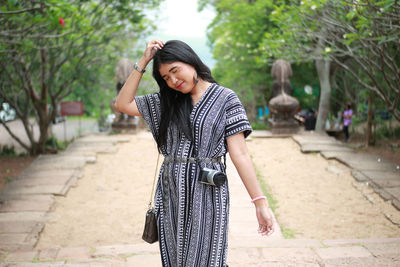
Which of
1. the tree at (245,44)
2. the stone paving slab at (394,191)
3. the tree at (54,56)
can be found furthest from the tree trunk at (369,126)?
the tree at (54,56)

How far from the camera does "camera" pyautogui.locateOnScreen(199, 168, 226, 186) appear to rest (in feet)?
7.40

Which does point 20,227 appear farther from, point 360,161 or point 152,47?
point 360,161

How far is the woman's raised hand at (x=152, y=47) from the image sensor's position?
238 cm

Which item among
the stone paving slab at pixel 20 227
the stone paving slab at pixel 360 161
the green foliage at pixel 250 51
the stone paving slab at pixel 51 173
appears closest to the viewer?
the stone paving slab at pixel 20 227

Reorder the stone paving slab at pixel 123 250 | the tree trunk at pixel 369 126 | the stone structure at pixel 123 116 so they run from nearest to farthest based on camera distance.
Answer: the stone paving slab at pixel 123 250 < the tree trunk at pixel 369 126 < the stone structure at pixel 123 116

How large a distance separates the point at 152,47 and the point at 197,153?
0.58 meters

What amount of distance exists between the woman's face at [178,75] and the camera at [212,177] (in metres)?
0.42

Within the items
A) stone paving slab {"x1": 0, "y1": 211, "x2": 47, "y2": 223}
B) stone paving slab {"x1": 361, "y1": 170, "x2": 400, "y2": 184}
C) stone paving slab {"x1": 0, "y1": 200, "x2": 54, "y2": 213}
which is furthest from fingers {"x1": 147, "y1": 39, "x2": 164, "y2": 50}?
stone paving slab {"x1": 361, "y1": 170, "x2": 400, "y2": 184}

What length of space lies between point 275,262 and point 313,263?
0.98ft

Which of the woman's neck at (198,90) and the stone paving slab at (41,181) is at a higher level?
the woman's neck at (198,90)

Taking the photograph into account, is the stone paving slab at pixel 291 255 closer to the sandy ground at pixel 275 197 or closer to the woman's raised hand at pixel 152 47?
the sandy ground at pixel 275 197

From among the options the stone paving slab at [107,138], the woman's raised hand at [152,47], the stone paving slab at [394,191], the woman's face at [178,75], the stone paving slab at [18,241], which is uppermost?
the woman's raised hand at [152,47]

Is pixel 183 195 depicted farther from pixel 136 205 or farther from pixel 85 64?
pixel 85 64

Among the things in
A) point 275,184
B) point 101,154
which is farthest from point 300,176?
→ point 101,154
